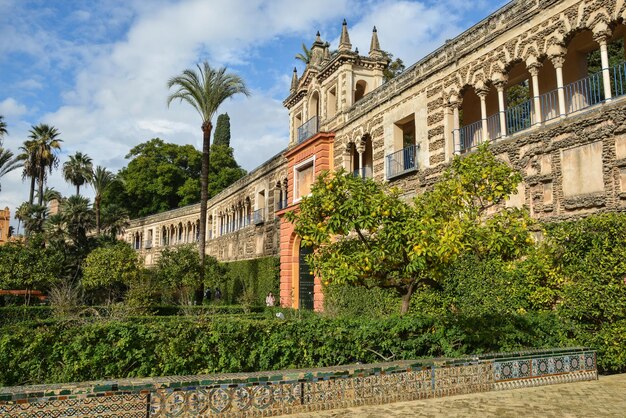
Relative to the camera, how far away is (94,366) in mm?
8000

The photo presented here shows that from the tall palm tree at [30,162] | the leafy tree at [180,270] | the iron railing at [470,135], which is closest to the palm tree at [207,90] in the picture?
the leafy tree at [180,270]

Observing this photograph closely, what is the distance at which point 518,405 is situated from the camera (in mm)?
6887

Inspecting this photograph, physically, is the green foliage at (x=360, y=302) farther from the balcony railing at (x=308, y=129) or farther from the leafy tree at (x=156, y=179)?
the leafy tree at (x=156, y=179)

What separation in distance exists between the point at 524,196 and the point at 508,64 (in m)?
3.82

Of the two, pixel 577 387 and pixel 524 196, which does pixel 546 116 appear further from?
pixel 577 387

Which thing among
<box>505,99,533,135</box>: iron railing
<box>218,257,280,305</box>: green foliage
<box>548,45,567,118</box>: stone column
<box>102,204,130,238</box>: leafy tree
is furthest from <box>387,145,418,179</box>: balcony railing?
<box>102,204,130,238</box>: leafy tree

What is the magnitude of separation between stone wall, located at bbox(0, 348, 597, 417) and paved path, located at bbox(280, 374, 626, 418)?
0.18 m

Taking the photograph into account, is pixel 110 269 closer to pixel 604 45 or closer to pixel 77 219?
pixel 77 219

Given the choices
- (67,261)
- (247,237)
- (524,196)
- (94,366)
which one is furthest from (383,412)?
(67,261)

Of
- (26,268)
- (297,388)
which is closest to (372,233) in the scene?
(297,388)

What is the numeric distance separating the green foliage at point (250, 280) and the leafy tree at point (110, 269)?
19.9 feet

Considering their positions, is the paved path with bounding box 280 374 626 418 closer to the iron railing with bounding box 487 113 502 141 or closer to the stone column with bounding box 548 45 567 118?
the stone column with bounding box 548 45 567 118

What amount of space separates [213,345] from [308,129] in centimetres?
1786

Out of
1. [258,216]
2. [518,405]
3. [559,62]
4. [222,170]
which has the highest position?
[222,170]
